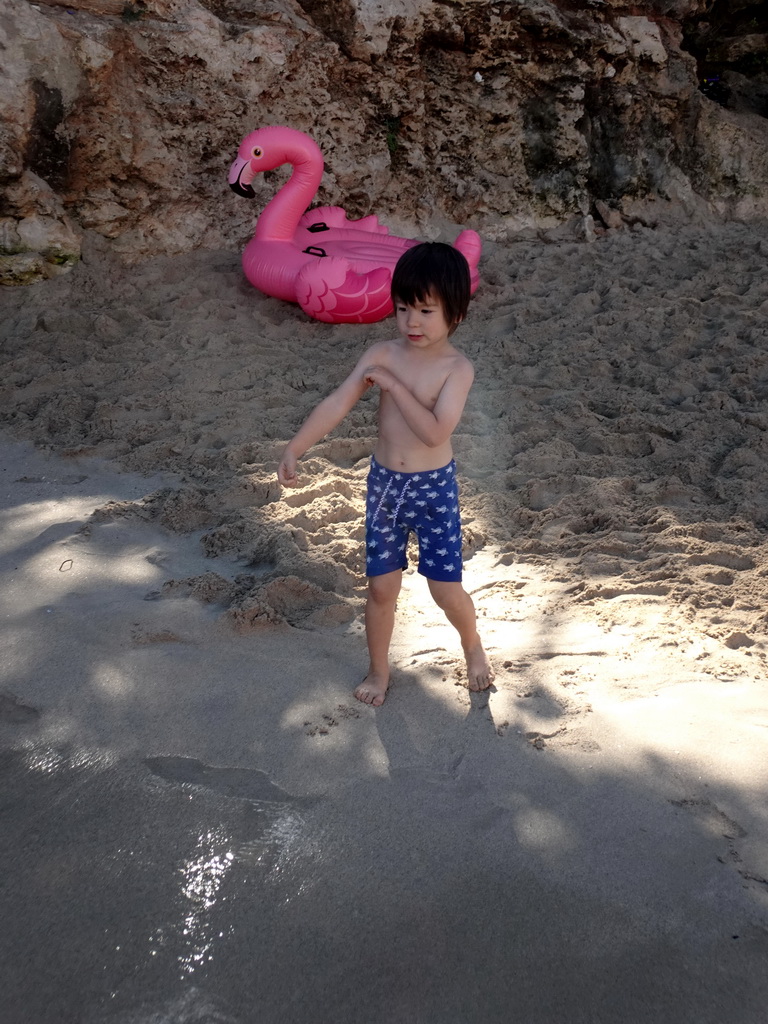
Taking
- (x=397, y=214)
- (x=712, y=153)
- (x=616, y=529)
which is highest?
(x=712, y=153)

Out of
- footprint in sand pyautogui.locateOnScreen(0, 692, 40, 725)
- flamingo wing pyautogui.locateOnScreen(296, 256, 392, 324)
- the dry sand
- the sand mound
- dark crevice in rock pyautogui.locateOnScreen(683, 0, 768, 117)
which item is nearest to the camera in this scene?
the dry sand

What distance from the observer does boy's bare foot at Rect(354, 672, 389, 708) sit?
2.26 meters

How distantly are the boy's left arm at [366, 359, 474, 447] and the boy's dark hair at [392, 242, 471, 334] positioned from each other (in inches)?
6.6

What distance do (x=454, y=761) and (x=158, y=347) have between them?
348 cm

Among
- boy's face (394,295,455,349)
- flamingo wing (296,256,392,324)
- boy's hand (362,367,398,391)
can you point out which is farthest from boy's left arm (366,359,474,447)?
flamingo wing (296,256,392,324)

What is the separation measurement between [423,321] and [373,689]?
945 mm

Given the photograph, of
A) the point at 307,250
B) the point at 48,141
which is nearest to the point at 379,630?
the point at 307,250

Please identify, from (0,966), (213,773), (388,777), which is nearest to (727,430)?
(388,777)

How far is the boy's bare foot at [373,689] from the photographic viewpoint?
7.42ft

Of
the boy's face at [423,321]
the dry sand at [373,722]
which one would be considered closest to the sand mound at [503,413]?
the dry sand at [373,722]

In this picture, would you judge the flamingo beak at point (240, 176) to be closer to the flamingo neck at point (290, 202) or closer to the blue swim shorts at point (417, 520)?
the flamingo neck at point (290, 202)

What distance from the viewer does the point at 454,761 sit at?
2051 millimetres

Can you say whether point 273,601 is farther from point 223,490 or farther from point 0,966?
point 0,966

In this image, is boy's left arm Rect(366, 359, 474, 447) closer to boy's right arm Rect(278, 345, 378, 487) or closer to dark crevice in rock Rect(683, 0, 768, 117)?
boy's right arm Rect(278, 345, 378, 487)
